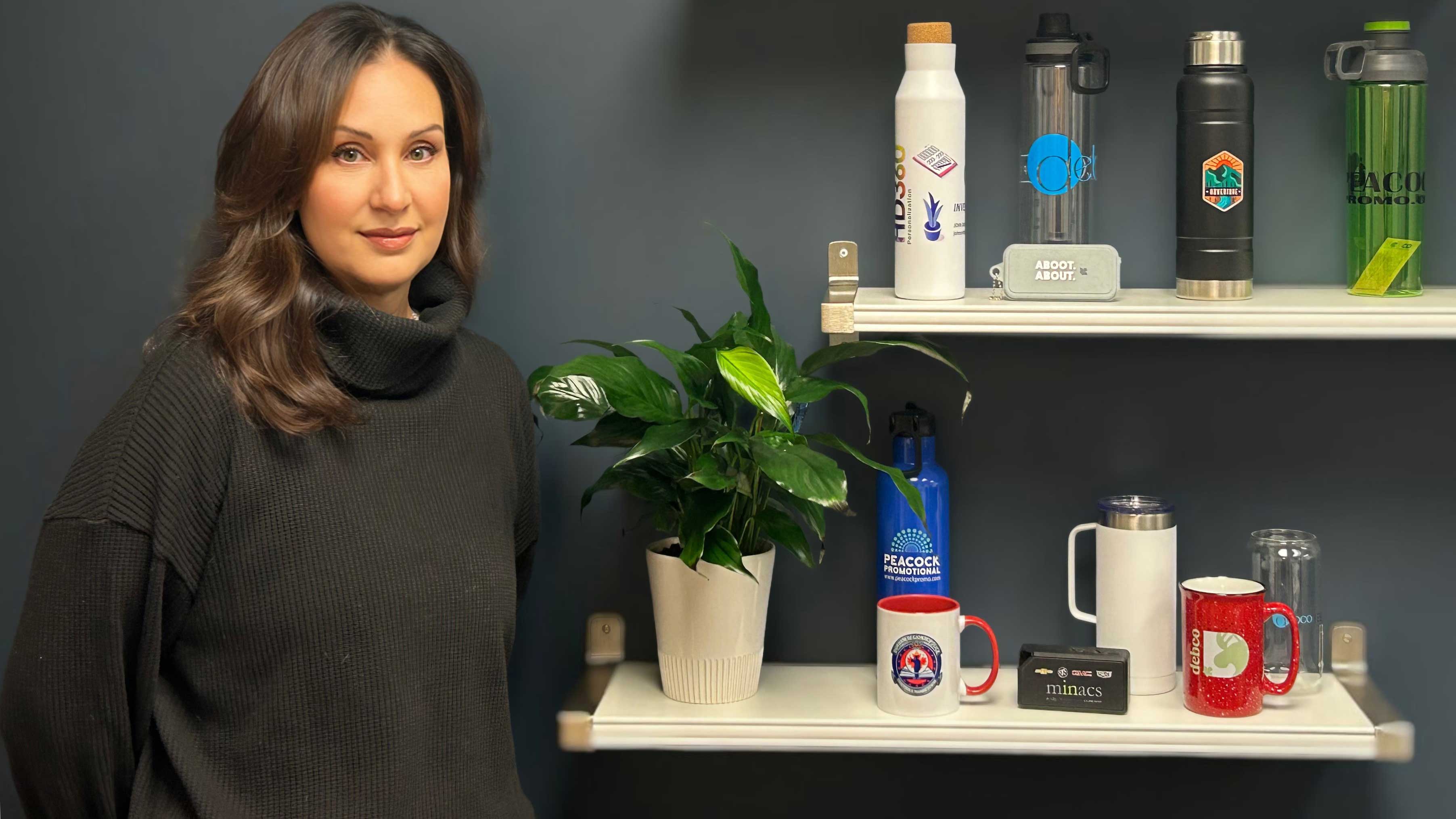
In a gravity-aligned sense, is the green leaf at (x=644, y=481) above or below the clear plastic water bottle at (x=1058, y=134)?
below

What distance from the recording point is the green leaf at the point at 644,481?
1.20 metres

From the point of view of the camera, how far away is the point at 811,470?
1.08 meters

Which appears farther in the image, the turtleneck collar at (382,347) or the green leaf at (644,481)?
the green leaf at (644,481)

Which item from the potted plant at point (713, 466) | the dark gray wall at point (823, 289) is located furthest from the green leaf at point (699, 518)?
the dark gray wall at point (823, 289)

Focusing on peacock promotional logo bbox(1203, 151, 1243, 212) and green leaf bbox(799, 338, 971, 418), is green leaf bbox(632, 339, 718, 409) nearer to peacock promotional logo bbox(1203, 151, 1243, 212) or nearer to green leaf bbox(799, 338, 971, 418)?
green leaf bbox(799, 338, 971, 418)

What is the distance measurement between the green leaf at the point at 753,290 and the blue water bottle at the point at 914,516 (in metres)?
0.17

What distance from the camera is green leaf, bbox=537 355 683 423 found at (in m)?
1.13

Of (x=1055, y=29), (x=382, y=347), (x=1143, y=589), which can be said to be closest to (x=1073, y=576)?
(x=1143, y=589)

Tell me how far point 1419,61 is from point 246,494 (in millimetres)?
1058

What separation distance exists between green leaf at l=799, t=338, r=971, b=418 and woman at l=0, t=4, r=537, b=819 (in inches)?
12.8

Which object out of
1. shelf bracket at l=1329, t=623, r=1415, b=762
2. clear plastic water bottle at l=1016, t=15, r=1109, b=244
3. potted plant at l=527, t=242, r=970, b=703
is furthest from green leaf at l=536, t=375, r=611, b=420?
shelf bracket at l=1329, t=623, r=1415, b=762

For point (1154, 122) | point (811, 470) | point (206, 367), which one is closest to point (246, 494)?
point (206, 367)

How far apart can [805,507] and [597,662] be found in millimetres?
306

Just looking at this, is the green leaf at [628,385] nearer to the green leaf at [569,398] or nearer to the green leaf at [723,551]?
the green leaf at [569,398]
